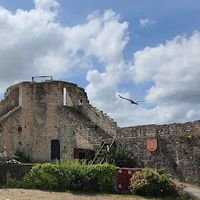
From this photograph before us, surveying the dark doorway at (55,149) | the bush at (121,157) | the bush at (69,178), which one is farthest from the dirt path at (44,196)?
the dark doorway at (55,149)

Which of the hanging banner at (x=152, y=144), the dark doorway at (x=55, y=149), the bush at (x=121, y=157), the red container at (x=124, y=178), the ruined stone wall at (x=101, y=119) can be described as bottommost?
the red container at (x=124, y=178)

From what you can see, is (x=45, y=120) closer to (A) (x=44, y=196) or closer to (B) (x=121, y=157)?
(B) (x=121, y=157)

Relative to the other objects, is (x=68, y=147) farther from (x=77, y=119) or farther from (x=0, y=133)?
(x=0, y=133)

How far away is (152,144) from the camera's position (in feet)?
88.7

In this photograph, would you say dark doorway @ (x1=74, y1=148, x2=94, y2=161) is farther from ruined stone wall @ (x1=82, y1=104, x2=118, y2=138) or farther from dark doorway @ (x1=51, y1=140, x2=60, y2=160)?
dark doorway @ (x1=51, y1=140, x2=60, y2=160)

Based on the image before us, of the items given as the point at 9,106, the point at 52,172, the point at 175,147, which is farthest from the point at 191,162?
the point at 9,106

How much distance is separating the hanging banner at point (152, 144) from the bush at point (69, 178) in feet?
16.7

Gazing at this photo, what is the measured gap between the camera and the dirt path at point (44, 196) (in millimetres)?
18844

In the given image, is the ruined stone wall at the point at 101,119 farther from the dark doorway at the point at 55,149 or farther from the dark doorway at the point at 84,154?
the dark doorway at the point at 55,149

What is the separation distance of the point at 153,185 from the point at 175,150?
213 inches

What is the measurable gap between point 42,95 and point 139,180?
61.4 ft

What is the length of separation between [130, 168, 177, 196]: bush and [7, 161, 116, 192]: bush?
1.34 metres

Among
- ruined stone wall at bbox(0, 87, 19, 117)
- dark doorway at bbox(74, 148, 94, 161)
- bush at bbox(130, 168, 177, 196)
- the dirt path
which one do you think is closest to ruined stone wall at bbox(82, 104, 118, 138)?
dark doorway at bbox(74, 148, 94, 161)

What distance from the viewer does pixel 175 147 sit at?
2644cm
